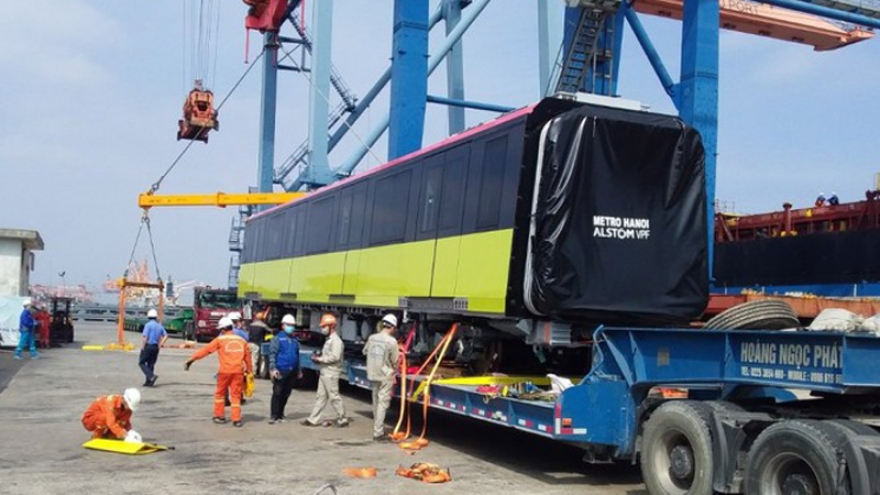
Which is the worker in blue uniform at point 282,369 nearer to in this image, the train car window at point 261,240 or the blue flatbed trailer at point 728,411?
the blue flatbed trailer at point 728,411

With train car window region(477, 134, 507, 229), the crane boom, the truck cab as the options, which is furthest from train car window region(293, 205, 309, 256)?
the crane boom

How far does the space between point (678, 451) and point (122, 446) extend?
20.7ft

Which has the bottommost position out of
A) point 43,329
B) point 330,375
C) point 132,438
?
point 132,438

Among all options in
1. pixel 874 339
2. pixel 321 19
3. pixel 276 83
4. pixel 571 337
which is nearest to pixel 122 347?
pixel 321 19

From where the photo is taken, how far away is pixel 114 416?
10414mm

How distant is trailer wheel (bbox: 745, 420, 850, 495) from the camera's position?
598 cm

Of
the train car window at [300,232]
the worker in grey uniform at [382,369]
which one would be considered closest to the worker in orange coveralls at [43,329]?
the train car window at [300,232]

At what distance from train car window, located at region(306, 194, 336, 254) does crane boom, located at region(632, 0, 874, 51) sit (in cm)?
2858

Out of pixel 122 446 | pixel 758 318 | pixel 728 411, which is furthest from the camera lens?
pixel 122 446

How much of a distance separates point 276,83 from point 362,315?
35.2 m

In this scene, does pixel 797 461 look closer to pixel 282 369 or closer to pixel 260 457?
pixel 260 457

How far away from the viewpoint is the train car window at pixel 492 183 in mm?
9992

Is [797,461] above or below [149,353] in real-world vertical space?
above

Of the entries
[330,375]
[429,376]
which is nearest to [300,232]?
[330,375]
